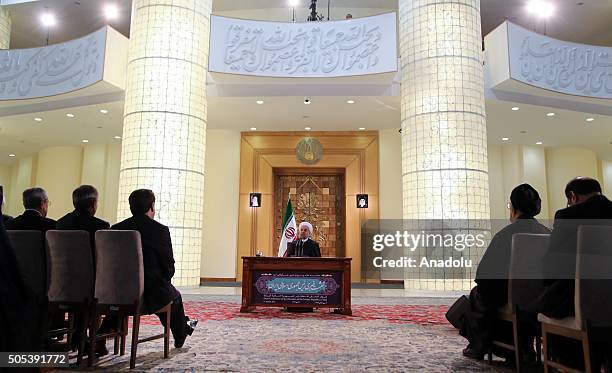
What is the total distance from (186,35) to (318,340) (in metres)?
6.27

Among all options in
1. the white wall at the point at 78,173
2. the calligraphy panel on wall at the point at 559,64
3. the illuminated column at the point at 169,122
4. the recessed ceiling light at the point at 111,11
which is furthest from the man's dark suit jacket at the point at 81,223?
the recessed ceiling light at the point at 111,11

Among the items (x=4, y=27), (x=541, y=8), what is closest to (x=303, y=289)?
(x=541, y=8)

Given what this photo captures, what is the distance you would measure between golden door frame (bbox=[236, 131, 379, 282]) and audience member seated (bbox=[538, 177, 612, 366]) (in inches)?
350

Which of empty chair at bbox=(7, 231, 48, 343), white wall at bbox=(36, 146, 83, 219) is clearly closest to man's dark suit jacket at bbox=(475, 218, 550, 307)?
empty chair at bbox=(7, 231, 48, 343)

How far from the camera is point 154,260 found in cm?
316

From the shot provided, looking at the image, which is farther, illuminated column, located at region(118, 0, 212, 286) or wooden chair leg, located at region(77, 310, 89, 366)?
illuminated column, located at region(118, 0, 212, 286)

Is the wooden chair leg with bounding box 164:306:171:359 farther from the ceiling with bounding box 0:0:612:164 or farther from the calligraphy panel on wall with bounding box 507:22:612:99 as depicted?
the calligraphy panel on wall with bounding box 507:22:612:99

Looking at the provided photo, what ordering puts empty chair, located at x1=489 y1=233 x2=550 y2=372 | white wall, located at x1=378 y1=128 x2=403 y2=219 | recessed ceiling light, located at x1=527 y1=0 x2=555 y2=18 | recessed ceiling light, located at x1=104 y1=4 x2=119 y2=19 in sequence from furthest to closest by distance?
recessed ceiling light, located at x1=104 y1=4 x2=119 y2=19
white wall, located at x1=378 y1=128 x2=403 y2=219
recessed ceiling light, located at x1=527 y1=0 x2=555 y2=18
empty chair, located at x1=489 y1=233 x2=550 y2=372

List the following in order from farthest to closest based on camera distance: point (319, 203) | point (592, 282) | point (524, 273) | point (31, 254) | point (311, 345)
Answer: point (319, 203) → point (311, 345) → point (524, 273) → point (31, 254) → point (592, 282)

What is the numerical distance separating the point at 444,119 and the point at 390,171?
12.4ft

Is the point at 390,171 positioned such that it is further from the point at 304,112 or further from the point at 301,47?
the point at 301,47

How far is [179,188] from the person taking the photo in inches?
308

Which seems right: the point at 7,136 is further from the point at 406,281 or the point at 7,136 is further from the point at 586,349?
the point at 586,349

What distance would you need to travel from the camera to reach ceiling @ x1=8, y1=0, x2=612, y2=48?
441 inches
